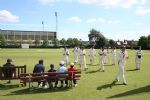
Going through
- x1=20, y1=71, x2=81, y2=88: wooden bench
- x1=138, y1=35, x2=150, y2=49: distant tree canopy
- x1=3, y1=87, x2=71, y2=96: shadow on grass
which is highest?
x1=138, y1=35, x2=150, y2=49: distant tree canopy

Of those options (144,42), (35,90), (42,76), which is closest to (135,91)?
(42,76)

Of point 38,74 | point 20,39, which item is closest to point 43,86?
point 38,74

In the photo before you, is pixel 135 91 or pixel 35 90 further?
pixel 35 90

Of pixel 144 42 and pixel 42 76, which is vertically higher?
pixel 144 42

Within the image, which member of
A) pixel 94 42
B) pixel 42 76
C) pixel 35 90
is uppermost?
pixel 94 42

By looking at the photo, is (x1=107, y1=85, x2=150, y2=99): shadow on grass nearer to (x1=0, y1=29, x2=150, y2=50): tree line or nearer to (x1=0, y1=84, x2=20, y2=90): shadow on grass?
(x1=0, y1=84, x2=20, y2=90): shadow on grass

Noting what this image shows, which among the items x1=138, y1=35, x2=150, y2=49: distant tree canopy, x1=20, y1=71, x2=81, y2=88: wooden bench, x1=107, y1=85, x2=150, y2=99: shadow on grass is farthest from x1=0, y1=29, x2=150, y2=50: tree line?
x1=107, y1=85, x2=150, y2=99: shadow on grass

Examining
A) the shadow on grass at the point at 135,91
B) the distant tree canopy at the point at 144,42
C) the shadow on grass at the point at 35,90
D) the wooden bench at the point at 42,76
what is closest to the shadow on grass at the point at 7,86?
the wooden bench at the point at 42,76

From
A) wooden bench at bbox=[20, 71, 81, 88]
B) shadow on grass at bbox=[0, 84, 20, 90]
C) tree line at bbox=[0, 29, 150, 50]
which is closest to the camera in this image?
wooden bench at bbox=[20, 71, 81, 88]

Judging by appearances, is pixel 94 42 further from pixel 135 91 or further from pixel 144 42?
pixel 135 91

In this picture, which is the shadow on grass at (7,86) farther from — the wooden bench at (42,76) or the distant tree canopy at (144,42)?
the distant tree canopy at (144,42)

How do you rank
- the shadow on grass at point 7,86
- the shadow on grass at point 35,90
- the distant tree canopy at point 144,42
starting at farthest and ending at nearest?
the distant tree canopy at point 144,42 → the shadow on grass at point 7,86 → the shadow on grass at point 35,90

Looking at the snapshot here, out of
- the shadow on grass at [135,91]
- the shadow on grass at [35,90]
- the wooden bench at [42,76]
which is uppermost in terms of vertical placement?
the wooden bench at [42,76]

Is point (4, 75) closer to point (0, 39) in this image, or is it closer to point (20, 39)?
point (0, 39)
